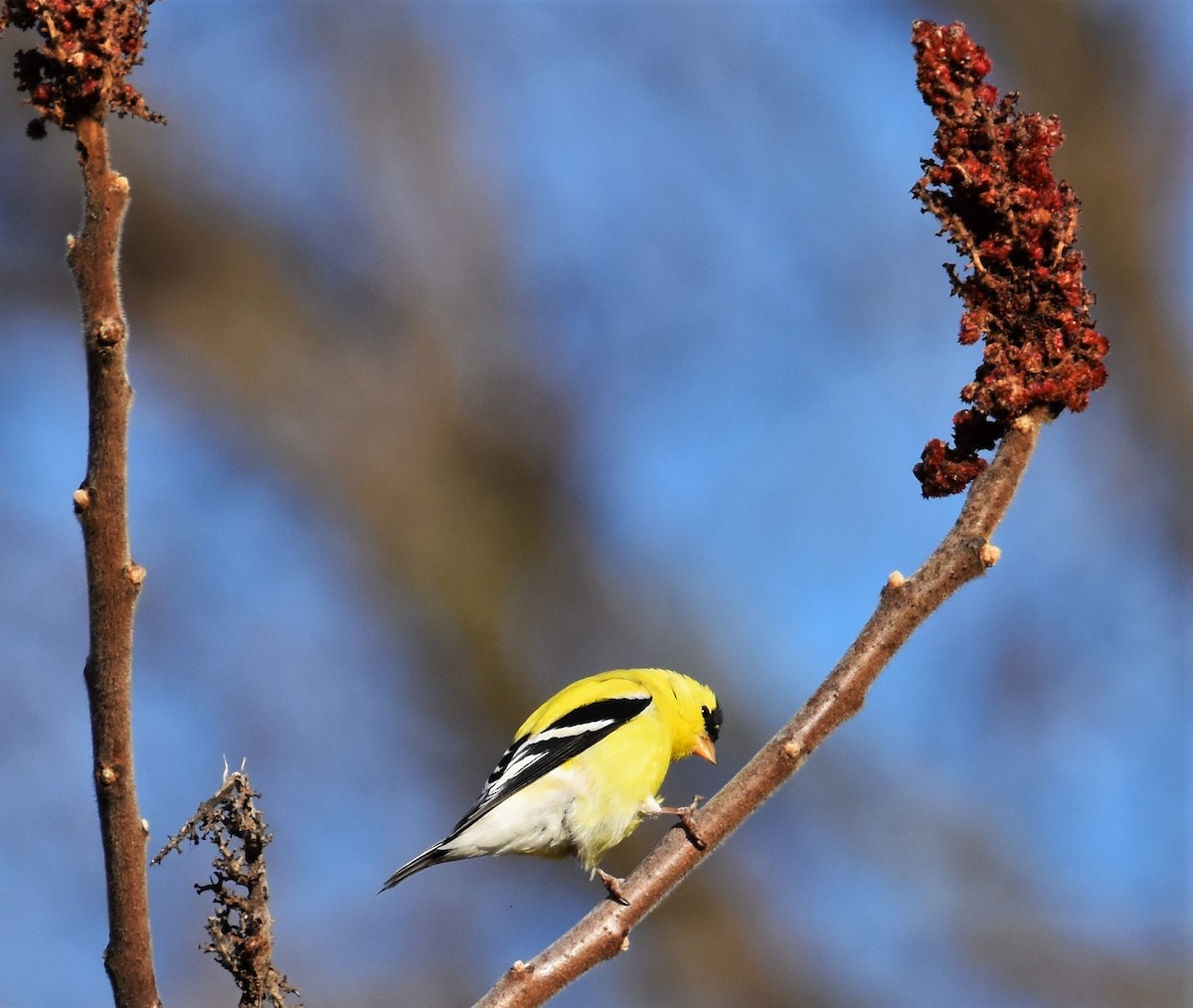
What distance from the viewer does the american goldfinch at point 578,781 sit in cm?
429

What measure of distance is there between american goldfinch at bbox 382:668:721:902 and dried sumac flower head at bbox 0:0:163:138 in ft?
9.66

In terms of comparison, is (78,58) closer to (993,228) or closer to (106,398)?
(106,398)

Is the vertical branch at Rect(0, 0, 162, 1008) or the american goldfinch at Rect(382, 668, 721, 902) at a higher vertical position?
the american goldfinch at Rect(382, 668, 721, 902)

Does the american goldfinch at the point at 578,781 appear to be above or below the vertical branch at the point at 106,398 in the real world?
above

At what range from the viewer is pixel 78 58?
142 centimetres

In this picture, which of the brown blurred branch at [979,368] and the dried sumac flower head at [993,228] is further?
the dried sumac flower head at [993,228]

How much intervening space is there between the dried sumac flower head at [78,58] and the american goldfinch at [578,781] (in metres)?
2.94

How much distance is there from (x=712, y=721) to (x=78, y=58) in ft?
12.7

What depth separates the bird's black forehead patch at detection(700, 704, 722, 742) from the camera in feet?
16.2

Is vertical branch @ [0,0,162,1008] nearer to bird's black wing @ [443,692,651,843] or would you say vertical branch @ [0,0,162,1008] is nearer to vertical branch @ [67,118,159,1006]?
vertical branch @ [67,118,159,1006]

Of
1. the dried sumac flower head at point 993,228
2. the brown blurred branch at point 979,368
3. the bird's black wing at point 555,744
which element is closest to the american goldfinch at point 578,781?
the bird's black wing at point 555,744

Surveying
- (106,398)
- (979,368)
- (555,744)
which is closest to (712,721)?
(555,744)

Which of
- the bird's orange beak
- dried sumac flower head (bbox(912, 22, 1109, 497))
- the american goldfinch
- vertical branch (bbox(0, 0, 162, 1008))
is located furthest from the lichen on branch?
the bird's orange beak

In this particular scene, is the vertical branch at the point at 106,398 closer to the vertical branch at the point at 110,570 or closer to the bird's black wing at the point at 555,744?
the vertical branch at the point at 110,570
